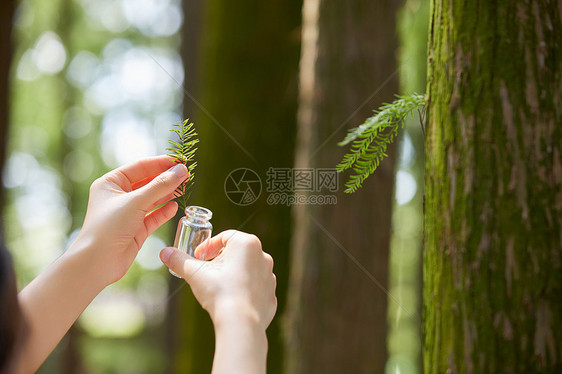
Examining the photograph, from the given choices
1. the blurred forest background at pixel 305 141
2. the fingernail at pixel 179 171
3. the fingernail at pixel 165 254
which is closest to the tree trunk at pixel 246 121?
the blurred forest background at pixel 305 141

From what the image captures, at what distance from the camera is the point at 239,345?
85 centimetres

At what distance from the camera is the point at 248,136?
3.18 metres

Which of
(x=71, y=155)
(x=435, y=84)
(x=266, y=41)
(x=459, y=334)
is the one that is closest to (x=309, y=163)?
(x=266, y=41)

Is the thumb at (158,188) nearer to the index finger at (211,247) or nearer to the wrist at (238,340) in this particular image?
the index finger at (211,247)

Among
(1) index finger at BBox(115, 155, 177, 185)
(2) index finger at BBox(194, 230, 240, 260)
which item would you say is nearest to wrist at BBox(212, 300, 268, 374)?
(2) index finger at BBox(194, 230, 240, 260)

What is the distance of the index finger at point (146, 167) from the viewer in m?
1.33

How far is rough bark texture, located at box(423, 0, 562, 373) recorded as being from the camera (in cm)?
94

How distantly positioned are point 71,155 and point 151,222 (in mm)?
10190

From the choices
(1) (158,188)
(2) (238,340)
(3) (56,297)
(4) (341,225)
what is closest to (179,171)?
(1) (158,188)

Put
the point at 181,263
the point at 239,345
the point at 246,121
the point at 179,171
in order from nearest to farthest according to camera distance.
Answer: the point at 239,345 → the point at 181,263 → the point at 179,171 → the point at 246,121

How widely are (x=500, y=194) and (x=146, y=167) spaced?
943mm

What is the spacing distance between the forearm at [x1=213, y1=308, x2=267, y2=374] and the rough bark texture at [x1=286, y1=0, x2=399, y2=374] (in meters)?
1.65

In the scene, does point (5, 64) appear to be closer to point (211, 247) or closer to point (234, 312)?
point (211, 247)

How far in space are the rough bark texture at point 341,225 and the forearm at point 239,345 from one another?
65.0 inches
